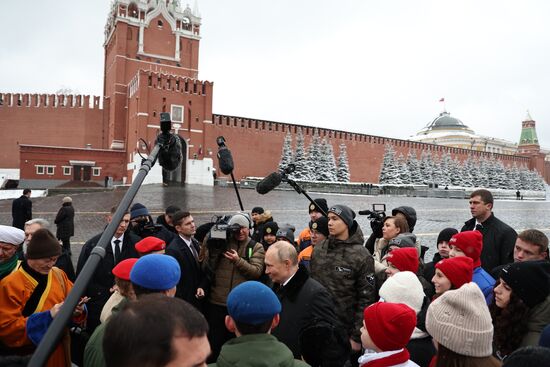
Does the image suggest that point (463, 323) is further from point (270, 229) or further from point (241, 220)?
point (270, 229)

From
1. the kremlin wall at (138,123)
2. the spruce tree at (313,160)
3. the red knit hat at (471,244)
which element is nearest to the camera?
the red knit hat at (471,244)

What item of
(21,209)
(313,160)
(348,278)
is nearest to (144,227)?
(348,278)

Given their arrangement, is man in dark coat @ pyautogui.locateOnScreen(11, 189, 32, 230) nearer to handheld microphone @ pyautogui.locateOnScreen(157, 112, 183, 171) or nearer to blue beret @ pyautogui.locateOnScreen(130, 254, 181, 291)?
handheld microphone @ pyautogui.locateOnScreen(157, 112, 183, 171)

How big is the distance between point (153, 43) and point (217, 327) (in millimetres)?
38702

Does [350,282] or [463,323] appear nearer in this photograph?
[463,323]

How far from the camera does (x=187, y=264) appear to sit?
329 centimetres

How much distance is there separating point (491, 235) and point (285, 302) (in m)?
2.57

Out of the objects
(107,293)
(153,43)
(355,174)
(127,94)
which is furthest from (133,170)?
(107,293)

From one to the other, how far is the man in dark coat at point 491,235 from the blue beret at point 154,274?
3.06m

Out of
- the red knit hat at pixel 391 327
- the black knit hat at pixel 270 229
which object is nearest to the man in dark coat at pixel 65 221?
the black knit hat at pixel 270 229

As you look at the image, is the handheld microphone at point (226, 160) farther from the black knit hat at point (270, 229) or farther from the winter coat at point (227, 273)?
the black knit hat at point (270, 229)

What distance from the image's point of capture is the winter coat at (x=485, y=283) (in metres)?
2.76

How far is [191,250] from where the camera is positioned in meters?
3.41

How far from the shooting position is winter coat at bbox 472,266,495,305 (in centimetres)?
276
